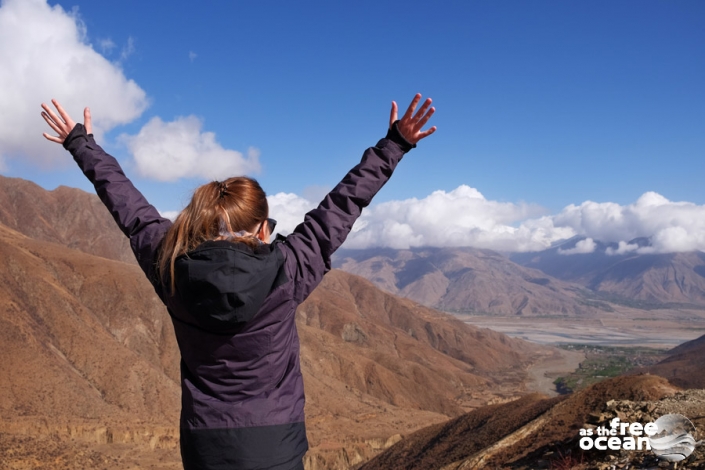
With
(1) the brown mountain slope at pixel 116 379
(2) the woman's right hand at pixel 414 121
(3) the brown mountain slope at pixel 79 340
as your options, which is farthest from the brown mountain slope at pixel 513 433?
(3) the brown mountain slope at pixel 79 340

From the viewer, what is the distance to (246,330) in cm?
234

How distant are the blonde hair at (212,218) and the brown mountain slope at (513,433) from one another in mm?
9346

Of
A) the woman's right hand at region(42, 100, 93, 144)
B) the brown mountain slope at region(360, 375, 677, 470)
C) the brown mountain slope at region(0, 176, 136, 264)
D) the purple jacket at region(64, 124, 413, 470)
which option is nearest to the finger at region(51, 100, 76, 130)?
the woman's right hand at region(42, 100, 93, 144)

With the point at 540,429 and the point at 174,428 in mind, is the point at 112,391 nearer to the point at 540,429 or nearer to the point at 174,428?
the point at 174,428

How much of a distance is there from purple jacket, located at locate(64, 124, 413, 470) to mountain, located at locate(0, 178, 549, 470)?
23.2m

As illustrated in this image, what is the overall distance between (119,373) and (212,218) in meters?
41.8

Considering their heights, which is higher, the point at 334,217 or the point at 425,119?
the point at 425,119

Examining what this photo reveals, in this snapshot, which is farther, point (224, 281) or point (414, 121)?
point (414, 121)

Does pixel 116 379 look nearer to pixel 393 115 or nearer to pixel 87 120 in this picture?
pixel 87 120

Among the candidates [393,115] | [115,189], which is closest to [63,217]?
[115,189]

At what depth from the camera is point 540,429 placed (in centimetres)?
1343

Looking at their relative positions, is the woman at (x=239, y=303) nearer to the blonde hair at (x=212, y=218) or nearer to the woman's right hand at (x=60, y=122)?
the blonde hair at (x=212, y=218)

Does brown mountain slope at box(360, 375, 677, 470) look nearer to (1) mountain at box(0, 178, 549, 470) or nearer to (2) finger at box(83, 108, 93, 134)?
(2) finger at box(83, 108, 93, 134)

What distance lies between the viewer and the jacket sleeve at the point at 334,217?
8.27 feet
